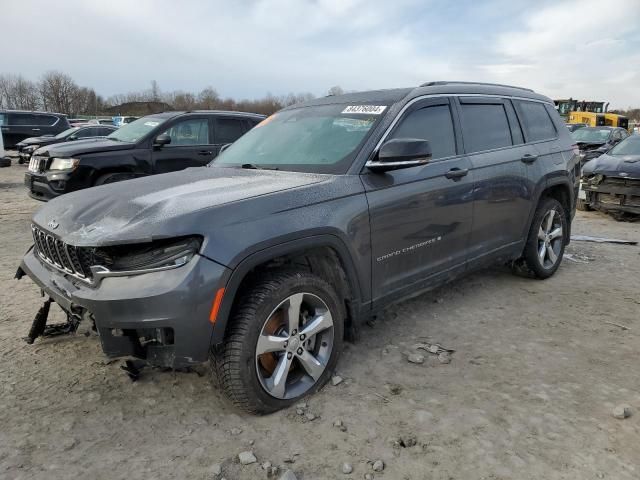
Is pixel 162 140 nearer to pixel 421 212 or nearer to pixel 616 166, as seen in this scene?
pixel 421 212

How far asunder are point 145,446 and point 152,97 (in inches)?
4209

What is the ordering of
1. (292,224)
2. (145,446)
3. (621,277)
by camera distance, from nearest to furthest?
(145,446)
(292,224)
(621,277)

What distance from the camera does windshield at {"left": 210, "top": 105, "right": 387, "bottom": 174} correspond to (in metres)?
3.26

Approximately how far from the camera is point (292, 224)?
265 centimetres

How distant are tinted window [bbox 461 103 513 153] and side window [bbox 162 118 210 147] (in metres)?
5.06

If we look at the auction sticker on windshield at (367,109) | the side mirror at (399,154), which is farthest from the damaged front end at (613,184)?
Result: the side mirror at (399,154)

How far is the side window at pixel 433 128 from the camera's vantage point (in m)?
3.49

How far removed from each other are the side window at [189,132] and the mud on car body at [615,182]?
703cm

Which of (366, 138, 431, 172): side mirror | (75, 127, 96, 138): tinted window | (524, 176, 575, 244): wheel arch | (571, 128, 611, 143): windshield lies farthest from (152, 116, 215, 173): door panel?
(571, 128, 611, 143): windshield

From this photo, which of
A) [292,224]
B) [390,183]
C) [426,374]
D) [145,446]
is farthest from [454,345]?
[145,446]

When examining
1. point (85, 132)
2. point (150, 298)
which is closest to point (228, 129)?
point (150, 298)

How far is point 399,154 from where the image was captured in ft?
9.82

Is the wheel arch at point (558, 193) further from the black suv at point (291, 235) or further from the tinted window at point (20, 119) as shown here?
the tinted window at point (20, 119)

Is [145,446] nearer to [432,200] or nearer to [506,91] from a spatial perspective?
[432,200]
